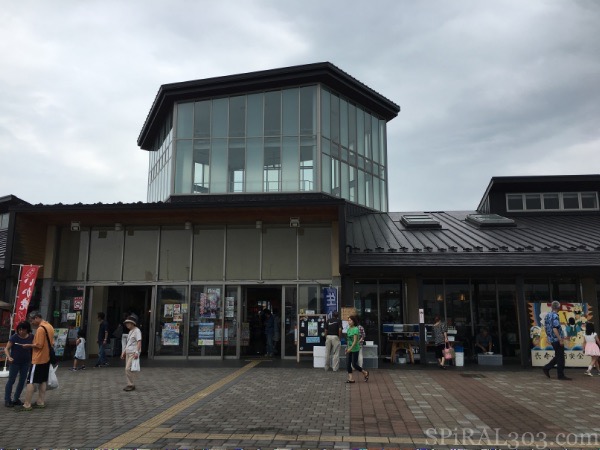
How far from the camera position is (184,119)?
22.7 m

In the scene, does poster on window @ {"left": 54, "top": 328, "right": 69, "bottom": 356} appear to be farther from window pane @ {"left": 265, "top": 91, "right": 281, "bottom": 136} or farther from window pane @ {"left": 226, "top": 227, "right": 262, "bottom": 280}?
window pane @ {"left": 265, "top": 91, "right": 281, "bottom": 136}

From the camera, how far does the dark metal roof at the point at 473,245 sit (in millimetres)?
14742

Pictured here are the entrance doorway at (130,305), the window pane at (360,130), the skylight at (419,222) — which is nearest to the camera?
the entrance doorway at (130,305)

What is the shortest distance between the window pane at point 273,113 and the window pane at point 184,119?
3593mm

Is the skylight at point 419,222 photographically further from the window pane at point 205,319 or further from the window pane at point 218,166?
the window pane at point 218,166

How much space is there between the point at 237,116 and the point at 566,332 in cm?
1561

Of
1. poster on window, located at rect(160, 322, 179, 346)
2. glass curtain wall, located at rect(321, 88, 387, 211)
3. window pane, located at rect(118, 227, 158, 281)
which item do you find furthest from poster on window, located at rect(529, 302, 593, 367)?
window pane, located at rect(118, 227, 158, 281)

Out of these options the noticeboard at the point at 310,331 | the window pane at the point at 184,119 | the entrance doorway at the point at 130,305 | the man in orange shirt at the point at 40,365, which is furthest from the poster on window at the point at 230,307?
the window pane at the point at 184,119

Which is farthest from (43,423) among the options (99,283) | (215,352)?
(99,283)

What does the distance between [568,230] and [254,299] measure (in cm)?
1220

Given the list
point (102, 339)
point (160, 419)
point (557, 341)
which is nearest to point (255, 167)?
point (102, 339)

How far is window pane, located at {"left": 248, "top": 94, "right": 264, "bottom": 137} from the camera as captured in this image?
21984 mm

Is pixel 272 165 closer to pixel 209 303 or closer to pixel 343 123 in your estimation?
pixel 343 123

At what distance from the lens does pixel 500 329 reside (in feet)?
53.9
